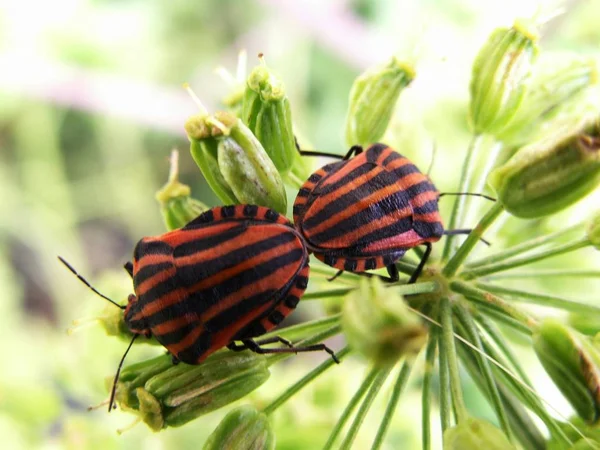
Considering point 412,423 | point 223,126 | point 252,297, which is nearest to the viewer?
point 252,297

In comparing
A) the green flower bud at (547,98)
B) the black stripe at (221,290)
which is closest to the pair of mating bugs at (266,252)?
the black stripe at (221,290)

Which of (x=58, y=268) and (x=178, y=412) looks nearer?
(x=178, y=412)

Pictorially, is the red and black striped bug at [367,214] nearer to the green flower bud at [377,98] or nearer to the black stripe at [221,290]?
the black stripe at [221,290]

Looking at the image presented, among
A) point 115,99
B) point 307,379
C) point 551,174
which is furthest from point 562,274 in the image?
point 115,99

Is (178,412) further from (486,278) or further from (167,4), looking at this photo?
(167,4)

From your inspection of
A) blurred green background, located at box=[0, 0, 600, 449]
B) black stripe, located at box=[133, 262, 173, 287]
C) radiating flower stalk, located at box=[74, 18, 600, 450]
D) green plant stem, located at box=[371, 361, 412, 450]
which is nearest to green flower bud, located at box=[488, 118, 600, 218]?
radiating flower stalk, located at box=[74, 18, 600, 450]

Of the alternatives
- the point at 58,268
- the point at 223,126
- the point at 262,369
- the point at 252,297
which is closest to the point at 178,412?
the point at 262,369

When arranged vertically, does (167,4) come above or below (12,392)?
above

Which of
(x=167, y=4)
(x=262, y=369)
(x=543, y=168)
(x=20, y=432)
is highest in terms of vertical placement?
(x=167, y=4)
